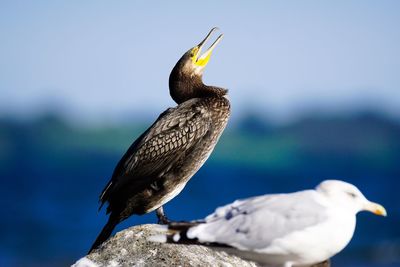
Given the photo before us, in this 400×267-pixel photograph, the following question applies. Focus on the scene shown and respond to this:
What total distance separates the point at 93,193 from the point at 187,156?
40.2m

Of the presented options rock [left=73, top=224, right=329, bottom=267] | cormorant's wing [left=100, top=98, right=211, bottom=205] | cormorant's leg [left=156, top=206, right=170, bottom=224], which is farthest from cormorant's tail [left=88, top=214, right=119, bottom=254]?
rock [left=73, top=224, right=329, bottom=267]

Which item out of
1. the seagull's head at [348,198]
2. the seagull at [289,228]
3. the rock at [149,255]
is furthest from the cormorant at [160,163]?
the seagull's head at [348,198]

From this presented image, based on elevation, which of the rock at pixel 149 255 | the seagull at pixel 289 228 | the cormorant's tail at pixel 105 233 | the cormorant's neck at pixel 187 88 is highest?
the cormorant's neck at pixel 187 88

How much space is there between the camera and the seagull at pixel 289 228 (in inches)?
275

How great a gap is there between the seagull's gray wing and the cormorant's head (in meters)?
3.13

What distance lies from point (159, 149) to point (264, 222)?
2.47 m

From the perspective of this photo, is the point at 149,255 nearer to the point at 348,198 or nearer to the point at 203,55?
the point at 348,198

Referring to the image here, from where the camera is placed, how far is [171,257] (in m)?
7.73

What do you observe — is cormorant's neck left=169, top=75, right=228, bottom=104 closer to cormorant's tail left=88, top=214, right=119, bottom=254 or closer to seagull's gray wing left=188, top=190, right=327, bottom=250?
cormorant's tail left=88, top=214, right=119, bottom=254

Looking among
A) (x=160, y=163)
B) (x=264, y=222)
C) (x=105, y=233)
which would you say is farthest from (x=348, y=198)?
(x=105, y=233)

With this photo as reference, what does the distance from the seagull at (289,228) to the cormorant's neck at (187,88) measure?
308cm

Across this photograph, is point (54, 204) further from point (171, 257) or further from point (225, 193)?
point (171, 257)

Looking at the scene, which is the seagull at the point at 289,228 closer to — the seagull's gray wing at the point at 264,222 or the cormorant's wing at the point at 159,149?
the seagull's gray wing at the point at 264,222

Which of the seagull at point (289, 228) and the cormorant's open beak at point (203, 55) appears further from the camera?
the cormorant's open beak at point (203, 55)
